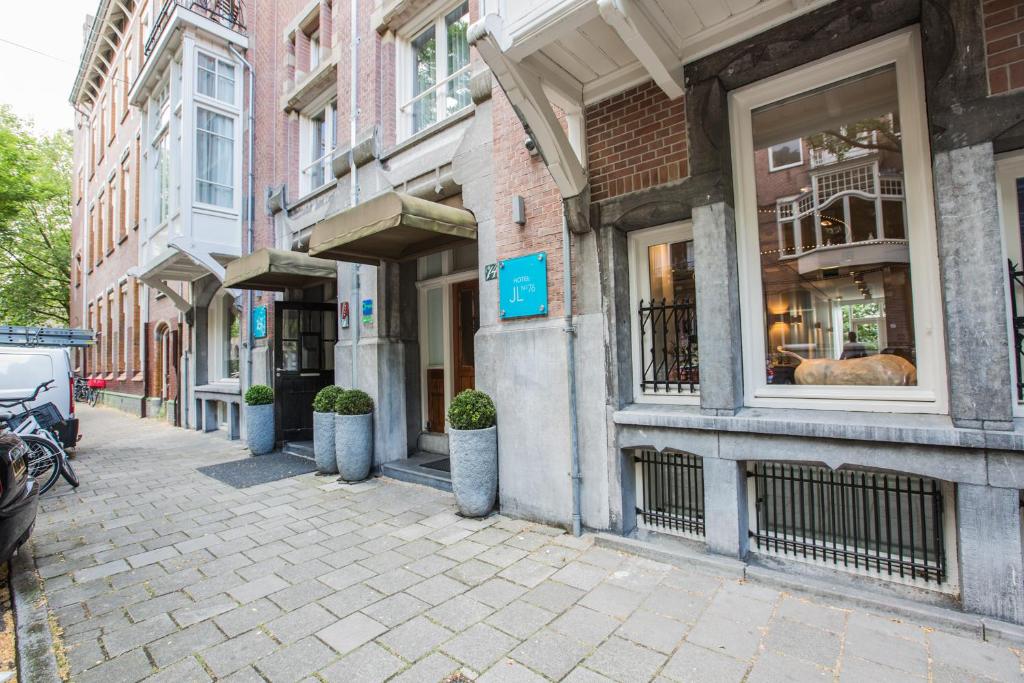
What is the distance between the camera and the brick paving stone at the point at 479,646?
8.31 ft

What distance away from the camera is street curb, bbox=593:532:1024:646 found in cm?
257

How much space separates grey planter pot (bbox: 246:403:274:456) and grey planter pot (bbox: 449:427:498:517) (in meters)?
5.15

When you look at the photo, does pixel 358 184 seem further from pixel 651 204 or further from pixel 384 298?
pixel 651 204

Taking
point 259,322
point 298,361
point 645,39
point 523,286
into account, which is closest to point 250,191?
point 259,322

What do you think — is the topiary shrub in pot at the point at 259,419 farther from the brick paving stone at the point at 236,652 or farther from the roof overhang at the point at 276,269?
the brick paving stone at the point at 236,652

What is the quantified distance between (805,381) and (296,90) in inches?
378

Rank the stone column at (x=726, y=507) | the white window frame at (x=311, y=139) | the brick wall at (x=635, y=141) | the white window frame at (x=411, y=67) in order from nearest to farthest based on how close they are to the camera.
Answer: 1. the stone column at (x=726, y=507)
2. the brick wall at (x=635, y=141)
3. the white window frame at (x=411, y=67)
4. the white window frame at (x=311, y=139)

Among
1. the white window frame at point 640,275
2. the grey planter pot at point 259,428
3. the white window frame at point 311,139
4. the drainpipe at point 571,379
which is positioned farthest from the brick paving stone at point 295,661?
the white window frame at point 311,139

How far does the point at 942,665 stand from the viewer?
7.77 feet

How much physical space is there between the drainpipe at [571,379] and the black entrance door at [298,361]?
5.92m

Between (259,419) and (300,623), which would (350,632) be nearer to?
(300,623)

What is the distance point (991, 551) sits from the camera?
8.70 ft

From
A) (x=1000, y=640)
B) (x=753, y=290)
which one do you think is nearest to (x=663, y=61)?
(x=753, y=290)

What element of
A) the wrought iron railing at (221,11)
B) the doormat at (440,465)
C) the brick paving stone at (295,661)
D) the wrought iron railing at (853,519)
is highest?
the wrought iron railing at (221,11)
